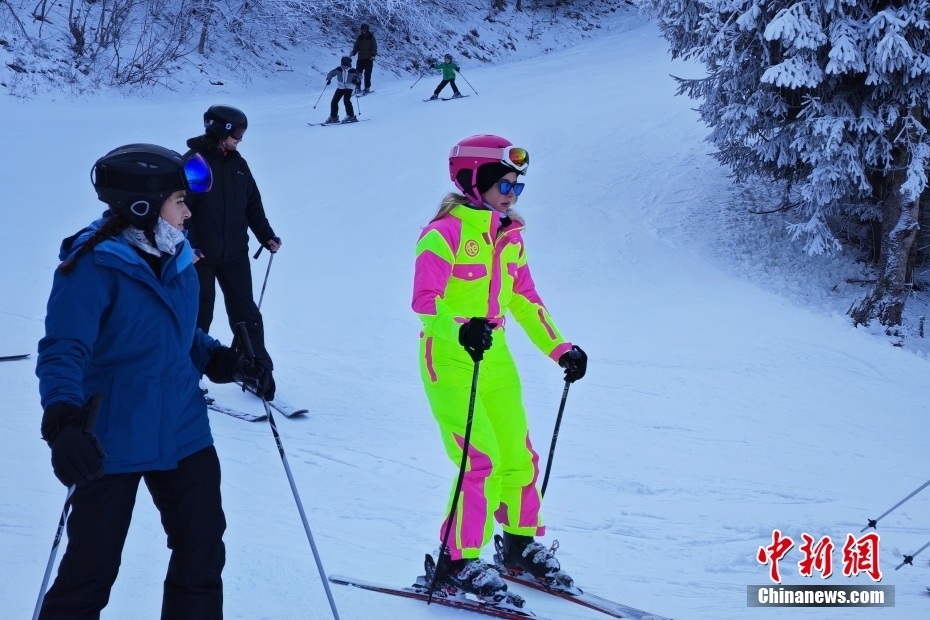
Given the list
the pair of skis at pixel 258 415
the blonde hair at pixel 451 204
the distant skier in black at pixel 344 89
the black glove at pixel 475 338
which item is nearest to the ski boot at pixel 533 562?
the black glove at pixel 475 338

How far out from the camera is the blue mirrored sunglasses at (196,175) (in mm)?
2600

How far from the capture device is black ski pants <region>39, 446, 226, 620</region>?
2.37 metres

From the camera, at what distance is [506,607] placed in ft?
11.2

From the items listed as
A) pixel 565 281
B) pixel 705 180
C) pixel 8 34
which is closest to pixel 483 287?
pixel 565 281

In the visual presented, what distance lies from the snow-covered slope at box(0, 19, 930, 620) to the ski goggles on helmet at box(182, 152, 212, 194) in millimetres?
1594

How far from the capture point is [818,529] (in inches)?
194

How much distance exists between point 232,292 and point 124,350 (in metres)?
3.29

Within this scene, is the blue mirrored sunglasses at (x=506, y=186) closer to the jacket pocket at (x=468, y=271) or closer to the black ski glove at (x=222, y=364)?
the jacket pocket at (x=468, y=271)

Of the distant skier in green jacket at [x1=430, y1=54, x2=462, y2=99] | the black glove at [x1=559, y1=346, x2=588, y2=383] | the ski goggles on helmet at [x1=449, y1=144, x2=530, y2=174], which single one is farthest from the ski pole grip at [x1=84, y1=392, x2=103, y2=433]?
the distant skier in green jacket at [x1=430, y1=54, x2=462, y2=99]

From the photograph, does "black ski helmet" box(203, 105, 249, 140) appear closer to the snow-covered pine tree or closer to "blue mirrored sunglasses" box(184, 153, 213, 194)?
"blue mirrored sunglasses" box(184, 153, 213, 194)

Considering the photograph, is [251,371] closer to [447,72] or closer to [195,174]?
[195,174]

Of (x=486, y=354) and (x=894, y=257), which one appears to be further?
(x=894, y=257)

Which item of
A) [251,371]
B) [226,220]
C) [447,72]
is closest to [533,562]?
[251,371]

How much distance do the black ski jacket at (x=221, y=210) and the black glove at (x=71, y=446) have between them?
3273 millimetres
